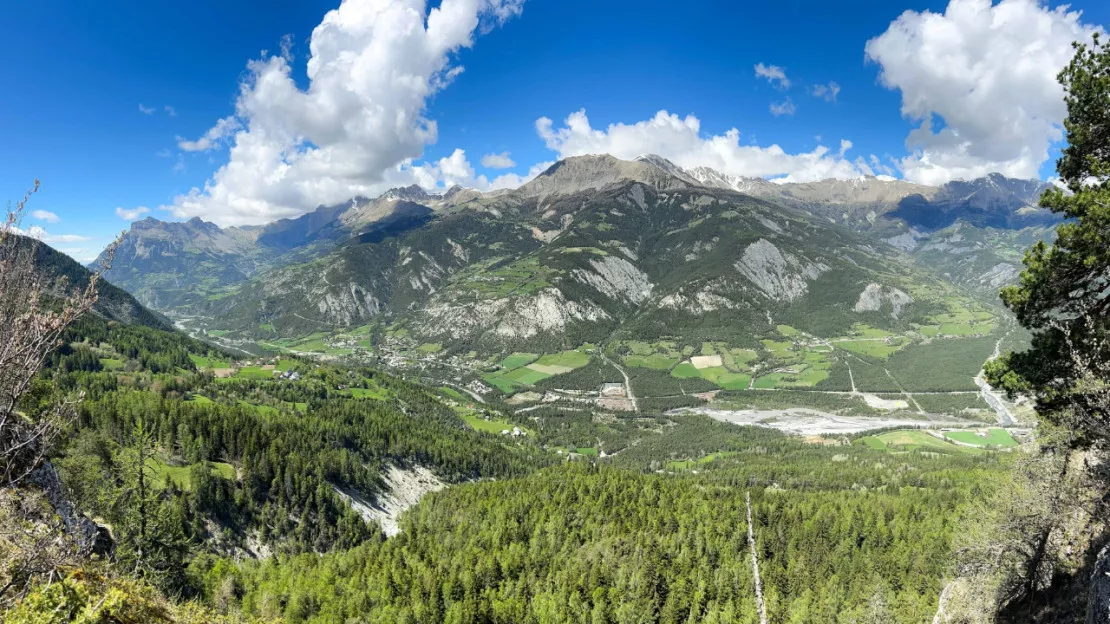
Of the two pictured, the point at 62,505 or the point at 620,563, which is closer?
the point at 62,505

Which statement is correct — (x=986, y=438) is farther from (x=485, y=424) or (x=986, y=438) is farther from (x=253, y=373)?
(x=253, y=373)

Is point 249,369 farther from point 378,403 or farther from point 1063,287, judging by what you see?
point 1063,287

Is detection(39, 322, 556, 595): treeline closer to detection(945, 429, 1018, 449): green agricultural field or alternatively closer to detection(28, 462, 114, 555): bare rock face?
detection(28, 462, 114, 555): bare rock face

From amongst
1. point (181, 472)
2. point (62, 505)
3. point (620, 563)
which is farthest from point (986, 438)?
point (181, 472)

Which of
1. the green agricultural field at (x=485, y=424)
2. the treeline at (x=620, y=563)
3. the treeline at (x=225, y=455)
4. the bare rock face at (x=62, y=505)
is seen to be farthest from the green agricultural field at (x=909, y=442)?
the bare rock face at (x=62, y=505)

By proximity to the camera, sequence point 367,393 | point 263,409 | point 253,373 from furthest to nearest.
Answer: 1. point 367,393
2. point 253,373
3. point 263,409

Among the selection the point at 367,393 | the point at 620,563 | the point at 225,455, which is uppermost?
the point at 367,393

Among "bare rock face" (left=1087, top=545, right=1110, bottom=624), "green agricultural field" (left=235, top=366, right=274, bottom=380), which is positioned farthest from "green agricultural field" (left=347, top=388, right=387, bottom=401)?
"bare rock face" (left=1087, top=545, right=1110, bottom=624)

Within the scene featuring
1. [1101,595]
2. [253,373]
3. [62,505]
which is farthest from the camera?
[253,373]
